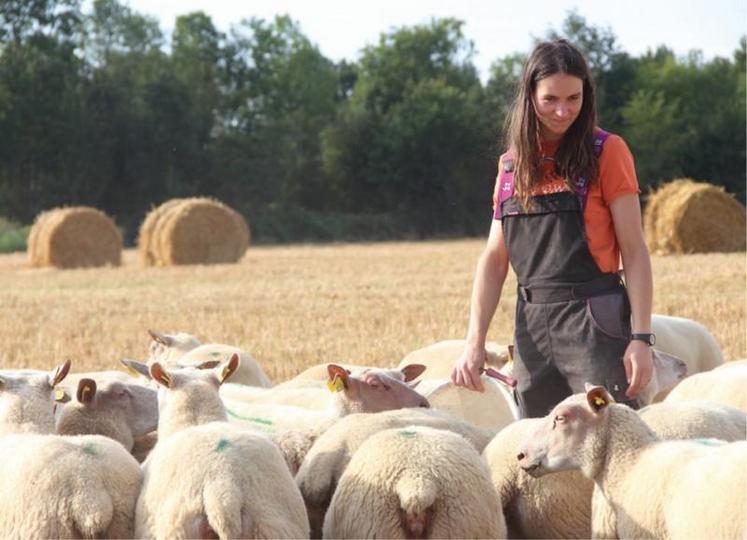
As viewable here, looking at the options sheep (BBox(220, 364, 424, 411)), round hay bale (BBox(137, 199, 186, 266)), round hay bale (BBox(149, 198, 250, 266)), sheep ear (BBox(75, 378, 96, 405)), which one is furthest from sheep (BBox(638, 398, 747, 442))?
round hay bale (BBox(137, 199, 186, 266))

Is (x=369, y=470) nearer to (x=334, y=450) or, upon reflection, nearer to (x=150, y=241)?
(x=334, y=450)

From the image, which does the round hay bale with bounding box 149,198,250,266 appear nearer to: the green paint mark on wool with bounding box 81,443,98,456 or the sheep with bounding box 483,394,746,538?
the sheep with bounding box 483,394,746,538

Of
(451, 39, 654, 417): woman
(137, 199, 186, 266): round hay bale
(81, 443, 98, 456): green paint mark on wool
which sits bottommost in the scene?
(137, 199, 186, 266): round hay bale

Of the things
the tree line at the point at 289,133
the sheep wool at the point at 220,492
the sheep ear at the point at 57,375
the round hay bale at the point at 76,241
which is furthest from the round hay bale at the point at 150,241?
the sheep wool at the point at 220,492

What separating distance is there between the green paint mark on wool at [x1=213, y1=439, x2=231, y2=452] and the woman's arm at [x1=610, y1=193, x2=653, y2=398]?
162 cm

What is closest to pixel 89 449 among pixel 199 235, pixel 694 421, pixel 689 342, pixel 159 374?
pixel 159 374

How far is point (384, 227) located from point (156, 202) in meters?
8.30

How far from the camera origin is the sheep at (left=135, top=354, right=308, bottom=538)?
169 inches

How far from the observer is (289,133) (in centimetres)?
5378

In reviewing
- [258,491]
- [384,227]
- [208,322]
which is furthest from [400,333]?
[384,227]

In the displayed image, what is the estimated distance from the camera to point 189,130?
47.8m

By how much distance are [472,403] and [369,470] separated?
2617mm

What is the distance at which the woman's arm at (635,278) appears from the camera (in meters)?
5.05

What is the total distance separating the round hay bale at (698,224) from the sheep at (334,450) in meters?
20.0
